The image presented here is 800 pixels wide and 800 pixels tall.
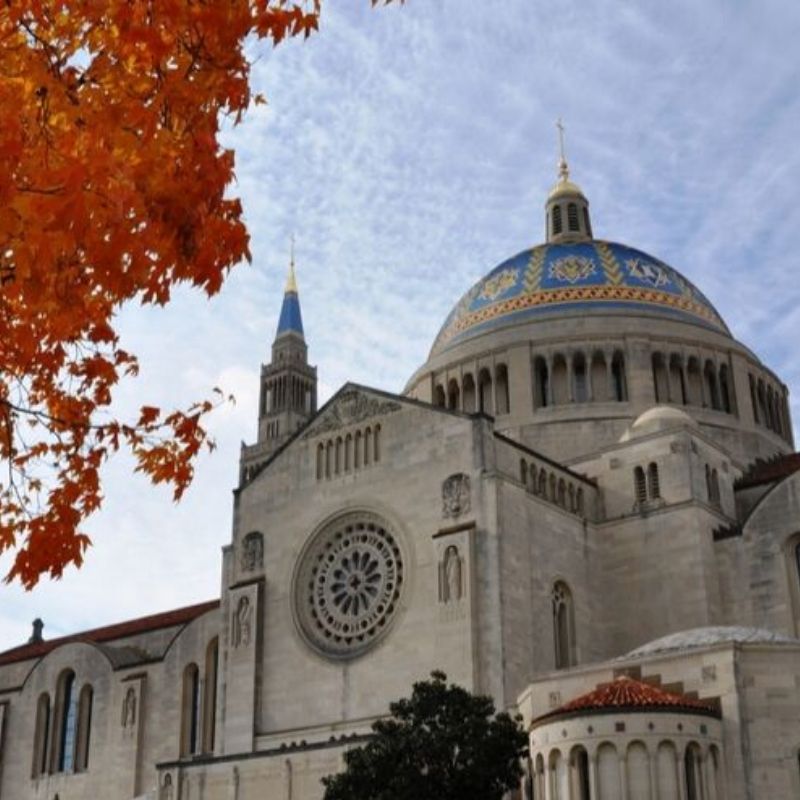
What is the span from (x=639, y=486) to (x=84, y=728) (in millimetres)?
26263

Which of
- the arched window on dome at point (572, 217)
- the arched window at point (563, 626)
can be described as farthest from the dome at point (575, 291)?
the arched window at point (563, 626)

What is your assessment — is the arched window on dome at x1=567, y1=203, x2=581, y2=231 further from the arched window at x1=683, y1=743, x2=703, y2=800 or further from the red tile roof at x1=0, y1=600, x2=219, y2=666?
the arched window at x1=683, y1=743, x2=703, y2=800

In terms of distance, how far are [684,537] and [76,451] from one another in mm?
28805

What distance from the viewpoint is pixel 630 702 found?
85.3 ft

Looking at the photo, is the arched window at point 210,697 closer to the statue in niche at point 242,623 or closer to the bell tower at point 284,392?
the statue in niche at point 242,623

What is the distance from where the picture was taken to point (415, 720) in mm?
27406

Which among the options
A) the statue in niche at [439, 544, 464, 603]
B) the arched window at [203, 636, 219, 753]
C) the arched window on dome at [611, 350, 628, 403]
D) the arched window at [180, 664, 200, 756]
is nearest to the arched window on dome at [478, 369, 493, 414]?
the arched window on dome at [611, 350, 628, 403]

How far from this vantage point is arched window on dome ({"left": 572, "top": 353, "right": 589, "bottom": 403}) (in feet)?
155

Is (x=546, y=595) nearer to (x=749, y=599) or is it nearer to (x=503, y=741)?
(x=749, y=599)

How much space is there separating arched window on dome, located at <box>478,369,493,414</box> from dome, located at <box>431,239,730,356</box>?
2.16 m

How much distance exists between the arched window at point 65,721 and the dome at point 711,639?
3048 cm

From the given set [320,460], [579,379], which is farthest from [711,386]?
[320,460]

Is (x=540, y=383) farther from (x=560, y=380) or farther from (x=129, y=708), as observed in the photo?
(x=129, y=708)

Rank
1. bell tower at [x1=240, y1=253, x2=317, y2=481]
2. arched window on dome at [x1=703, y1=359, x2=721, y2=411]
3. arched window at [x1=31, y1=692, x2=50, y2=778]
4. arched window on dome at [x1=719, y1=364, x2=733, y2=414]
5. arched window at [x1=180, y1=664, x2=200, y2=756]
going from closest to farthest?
1. arched window at [x1=180, y1=664, x2=200, y2=756]
2. arched window on dome at [x1=703, y1=359, x2=721, y2=411]
3. arched window on dome at [x1=719, y1=364, x2=733, y2=414]
4. arched window at [x1=31, y1=692, x2=50, y2=778]
5. bell tower at [x1=240, y1=253, x2=317, y2=481]
